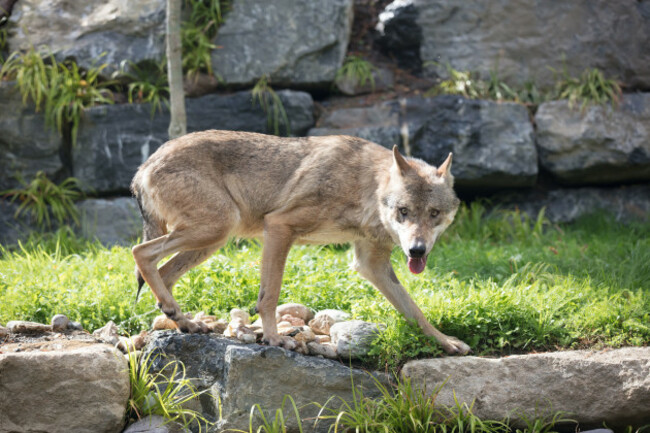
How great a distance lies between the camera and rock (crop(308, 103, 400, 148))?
29.8ft

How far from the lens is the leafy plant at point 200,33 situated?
9281 millimetres

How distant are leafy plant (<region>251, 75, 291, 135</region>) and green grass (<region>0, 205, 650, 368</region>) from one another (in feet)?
7.07

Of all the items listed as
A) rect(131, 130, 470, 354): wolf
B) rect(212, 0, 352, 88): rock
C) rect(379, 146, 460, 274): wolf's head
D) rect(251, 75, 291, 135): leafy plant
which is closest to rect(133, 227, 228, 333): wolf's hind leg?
rect(131, 130, 470, 354): wolf

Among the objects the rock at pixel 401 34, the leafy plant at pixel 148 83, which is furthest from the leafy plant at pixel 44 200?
the rock at pixel 401 34

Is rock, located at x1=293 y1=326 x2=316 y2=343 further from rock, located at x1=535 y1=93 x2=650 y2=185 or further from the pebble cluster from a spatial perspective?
rock, located at x1=535 y1=93 x2=650 y2=185

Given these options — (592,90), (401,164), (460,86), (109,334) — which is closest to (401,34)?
(460,86)

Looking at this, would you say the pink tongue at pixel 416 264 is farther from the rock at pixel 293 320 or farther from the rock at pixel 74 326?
the rock at pixel 74 326

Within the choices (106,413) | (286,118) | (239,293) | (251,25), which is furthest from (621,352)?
(251,25)

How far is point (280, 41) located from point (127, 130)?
258 cm

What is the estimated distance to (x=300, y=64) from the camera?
31.2 feet

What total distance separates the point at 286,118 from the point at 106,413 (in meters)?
5.57

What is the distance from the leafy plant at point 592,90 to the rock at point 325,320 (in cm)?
568

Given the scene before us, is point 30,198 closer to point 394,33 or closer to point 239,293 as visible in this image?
point 239,293

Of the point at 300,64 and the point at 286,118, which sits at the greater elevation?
the point at 300,64
